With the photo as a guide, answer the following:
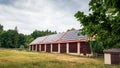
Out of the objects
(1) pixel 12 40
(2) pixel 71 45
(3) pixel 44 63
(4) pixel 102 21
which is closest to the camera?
(4) pixel 102 21

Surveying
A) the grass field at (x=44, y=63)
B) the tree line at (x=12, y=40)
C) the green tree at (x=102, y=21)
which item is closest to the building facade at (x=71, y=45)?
the grass field at (x=44, y=63)

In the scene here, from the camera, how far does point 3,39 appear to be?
9306 cm

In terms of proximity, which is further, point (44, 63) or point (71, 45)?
point (71, 45)

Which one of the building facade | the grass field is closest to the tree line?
the building facade

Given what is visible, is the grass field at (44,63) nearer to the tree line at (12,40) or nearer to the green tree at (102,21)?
the green tree at (102,21)

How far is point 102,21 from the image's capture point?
27.7ft

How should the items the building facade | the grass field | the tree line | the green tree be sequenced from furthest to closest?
the tree line, the building facade, the grass field, the green tree

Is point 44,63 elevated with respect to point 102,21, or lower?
lower

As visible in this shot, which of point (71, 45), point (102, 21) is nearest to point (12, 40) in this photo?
point (71, 45)

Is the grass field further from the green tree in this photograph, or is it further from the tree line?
the tree line

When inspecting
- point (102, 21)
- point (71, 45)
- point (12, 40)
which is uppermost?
point (102, 21)

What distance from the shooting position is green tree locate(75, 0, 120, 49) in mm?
8176

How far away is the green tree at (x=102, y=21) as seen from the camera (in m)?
8.18

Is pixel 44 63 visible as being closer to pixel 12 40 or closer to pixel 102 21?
pixel 102 21
